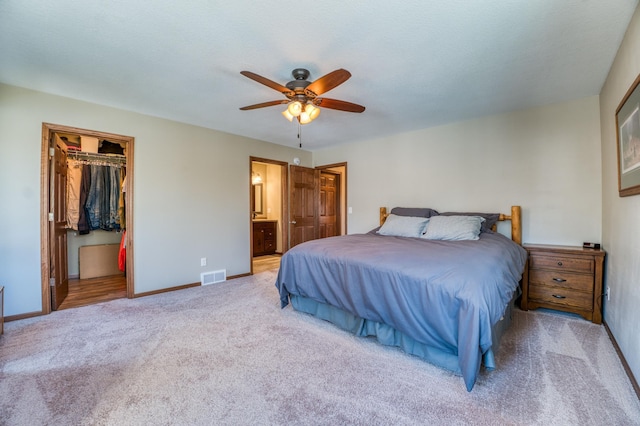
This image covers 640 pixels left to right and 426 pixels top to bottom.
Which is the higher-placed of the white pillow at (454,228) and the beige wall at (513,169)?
the beige wall at (513,169)

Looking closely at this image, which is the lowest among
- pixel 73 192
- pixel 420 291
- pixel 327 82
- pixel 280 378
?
pixel 280 378

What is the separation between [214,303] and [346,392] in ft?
6.95

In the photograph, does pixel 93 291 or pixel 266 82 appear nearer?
pixel 266 82

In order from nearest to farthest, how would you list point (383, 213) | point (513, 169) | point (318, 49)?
point (318, 49), point (513, 169), point (383, 213)

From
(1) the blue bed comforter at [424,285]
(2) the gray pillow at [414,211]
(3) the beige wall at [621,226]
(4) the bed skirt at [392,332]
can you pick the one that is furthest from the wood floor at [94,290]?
(3) the beige wall at [621,226]

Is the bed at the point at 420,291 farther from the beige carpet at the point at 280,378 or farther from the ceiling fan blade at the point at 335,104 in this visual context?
the ceiling fan blade at the point at 335,104

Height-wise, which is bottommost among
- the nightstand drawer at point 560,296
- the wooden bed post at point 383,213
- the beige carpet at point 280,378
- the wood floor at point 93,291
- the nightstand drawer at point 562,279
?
the beige carpet at point 280,378

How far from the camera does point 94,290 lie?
3.72 meters

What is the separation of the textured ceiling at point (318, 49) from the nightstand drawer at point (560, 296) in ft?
6.67

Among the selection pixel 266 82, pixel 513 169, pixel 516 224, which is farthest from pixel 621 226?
pixel 266 82

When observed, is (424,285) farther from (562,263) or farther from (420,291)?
(562,263)

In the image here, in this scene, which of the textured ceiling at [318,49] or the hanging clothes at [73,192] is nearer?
the textured ceiling at [318,49]

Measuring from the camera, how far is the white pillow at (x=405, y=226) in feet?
11.3

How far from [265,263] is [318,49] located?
429 centimetres
